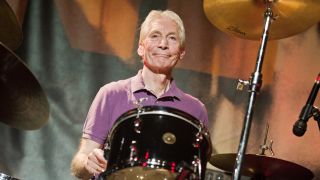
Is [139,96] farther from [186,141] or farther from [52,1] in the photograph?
[52,1]

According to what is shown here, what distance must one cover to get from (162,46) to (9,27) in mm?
825

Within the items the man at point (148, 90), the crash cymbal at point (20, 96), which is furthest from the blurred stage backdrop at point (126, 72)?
the crash cymbal at point (20, 96)

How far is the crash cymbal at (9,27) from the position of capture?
2271 millimetres

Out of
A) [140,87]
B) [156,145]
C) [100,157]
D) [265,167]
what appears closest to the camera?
[156,145]

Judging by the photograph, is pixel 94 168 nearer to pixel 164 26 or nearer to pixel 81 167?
pixel 81 167

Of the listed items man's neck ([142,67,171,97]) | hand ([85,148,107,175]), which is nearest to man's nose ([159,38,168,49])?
man's neck ([142,67,171,97])

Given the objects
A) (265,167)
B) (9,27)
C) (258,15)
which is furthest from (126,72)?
(9,27)

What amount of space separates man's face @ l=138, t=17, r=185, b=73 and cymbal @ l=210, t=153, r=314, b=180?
27.3 inches

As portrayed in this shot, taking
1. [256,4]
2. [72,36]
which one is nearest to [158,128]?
[256,4]

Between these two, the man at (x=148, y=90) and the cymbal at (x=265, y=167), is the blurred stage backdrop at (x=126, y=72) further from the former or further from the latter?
the man at (x=148, y=90)

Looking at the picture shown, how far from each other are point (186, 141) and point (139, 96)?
66 cm

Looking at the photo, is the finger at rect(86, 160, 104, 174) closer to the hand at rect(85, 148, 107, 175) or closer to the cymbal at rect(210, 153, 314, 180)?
the hand at rect(85, 148, 107, 175)

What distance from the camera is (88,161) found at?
2387 millimetres

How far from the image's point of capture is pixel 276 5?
103 inches
